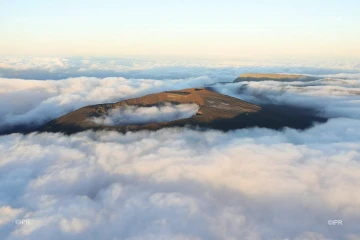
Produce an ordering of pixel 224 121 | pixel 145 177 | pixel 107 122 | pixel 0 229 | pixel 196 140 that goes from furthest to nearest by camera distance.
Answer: pixel 107 122, pixel 224 121, pixel 196 140, pixel 145 177, pixel 0 229

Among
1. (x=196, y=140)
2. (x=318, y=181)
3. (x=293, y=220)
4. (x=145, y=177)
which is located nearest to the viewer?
(x=293, y=220)

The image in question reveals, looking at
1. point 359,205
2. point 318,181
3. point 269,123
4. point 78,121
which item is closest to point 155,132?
point 78,121

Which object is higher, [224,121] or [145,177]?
[224,121]

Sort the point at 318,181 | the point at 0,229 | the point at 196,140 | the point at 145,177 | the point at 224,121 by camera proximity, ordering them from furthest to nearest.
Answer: the point at 224,121 < the point at 196,140 < the point at 145,177 < the point at 318,181 < the point at 0,229

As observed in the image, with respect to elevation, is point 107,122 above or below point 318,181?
above

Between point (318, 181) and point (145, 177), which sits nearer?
point (318, 181)

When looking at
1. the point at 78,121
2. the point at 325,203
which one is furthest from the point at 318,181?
the point at 78,121

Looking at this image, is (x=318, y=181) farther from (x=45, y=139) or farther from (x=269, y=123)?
(x=45, y=139)

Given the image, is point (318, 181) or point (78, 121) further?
point (78, 121)

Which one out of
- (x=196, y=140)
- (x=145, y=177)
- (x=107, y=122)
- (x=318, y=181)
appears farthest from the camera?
(x=107, y=122)

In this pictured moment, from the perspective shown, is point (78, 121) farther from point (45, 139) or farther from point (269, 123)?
point (269, 123)
